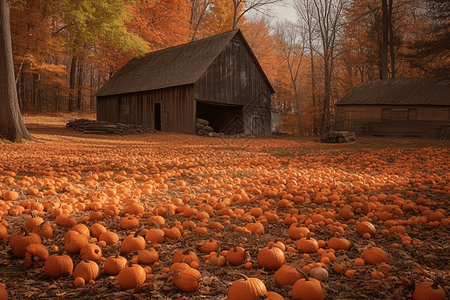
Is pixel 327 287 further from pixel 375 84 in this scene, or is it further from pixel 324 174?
pixel 375 84

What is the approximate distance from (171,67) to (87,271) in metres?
22.9

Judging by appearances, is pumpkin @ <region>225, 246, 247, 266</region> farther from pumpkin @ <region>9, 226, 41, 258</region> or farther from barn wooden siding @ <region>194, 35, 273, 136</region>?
barn wooden siding @ <region>194, 35, 273, 136</region>

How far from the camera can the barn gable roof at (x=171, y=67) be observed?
21531 millimetres

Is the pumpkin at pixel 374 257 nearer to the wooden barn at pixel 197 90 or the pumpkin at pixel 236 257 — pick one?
the pumpkin at pixel 236 257

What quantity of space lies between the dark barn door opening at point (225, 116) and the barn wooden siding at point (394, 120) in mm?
9686

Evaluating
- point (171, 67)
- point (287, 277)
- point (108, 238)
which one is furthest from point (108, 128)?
point (287, 277)

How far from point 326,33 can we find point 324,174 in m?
25.2

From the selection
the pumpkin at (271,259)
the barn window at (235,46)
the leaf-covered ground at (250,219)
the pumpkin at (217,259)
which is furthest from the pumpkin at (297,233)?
the barn window at (235,46)

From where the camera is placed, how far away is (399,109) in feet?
82.6

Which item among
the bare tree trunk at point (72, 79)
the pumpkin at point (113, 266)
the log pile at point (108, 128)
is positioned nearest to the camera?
the pumpkin at point (113, 266)

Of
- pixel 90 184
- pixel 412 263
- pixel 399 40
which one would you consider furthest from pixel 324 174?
pixel 399 40

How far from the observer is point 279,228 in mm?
3309

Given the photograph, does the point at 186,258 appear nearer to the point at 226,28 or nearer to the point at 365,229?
the point at 365,229

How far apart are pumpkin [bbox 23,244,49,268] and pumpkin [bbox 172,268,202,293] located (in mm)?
1118
